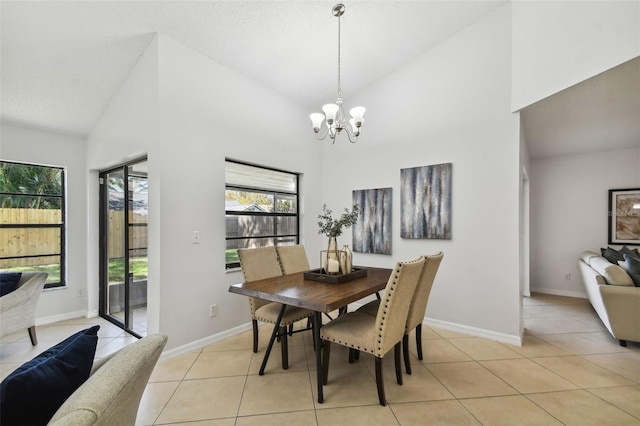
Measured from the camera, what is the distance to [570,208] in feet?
15.4

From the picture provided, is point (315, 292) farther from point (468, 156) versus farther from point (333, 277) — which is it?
point (468, 156)

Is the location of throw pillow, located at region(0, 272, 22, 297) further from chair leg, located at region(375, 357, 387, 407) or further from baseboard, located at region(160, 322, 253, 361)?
chair leg, located at region(375, 357, 387, 407)

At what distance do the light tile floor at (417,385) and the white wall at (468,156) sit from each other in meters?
0.44

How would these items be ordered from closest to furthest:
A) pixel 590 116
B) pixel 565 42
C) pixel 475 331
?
pixel 565 42, pixel 590 116, pixel 475 331

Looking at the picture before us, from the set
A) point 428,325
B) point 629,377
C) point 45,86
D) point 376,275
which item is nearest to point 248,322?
point 376,275

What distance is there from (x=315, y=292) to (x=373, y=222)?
1.97 meters

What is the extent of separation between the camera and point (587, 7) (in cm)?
215

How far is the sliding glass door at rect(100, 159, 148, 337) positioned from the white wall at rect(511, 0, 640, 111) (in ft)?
12.8

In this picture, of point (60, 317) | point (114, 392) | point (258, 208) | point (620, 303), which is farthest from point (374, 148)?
point (60, 317)

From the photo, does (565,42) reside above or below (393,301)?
above

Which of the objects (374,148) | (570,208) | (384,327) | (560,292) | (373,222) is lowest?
(560,292)

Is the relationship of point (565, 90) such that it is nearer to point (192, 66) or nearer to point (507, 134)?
point (507, 134)

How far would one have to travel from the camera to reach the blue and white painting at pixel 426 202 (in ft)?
10.8

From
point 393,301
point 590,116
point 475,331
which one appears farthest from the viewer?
point 475,331
